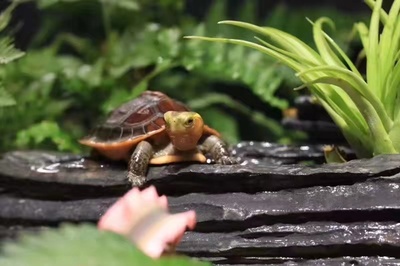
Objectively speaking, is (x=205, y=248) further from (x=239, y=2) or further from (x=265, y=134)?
(x=239, y=2)

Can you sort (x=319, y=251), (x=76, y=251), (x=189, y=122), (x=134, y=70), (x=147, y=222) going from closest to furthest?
(x=76, y=251) < (x=147, y=222) < (x=319, y=251) < (x=189, y=122) < (x=134, y=70)

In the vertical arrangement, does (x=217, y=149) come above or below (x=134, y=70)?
below

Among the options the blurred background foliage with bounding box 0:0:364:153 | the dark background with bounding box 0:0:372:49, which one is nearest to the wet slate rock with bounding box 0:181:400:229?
the blurred background foliage with bounding box 0:0:364:153

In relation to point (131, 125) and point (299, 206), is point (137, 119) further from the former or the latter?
point (299, 206)

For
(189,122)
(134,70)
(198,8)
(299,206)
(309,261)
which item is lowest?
(309,261)

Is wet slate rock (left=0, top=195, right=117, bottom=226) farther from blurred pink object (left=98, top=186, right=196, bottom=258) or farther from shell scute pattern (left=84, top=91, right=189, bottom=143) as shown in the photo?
blurred pink object (left=98, top=186, right=196, bottom=258)

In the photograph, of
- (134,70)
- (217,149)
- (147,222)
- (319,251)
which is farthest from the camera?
(134,70)

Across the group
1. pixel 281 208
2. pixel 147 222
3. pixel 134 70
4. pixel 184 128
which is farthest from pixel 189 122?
pixel 134 70

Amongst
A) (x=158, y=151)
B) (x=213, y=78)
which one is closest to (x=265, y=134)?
(x=213, y=78)
